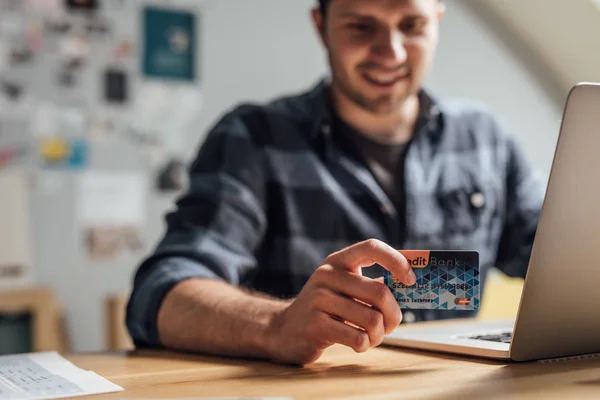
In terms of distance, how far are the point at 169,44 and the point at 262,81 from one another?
0.35m

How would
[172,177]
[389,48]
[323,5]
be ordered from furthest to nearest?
[172,177] → [323,5] → [389,48]

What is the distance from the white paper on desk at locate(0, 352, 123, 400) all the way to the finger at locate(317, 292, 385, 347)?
0.78ft

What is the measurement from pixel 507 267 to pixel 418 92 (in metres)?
0.41

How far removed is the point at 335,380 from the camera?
77cm

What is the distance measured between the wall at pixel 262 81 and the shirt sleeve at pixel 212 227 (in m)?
1.27

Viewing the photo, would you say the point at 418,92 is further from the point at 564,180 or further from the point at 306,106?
the point at 564,180

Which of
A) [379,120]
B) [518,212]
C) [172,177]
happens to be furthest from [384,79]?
[172,177]

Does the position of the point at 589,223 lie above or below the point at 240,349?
above

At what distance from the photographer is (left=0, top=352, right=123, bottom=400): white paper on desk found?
0.73 m

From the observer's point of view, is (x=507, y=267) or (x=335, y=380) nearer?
(x=335, y=380)

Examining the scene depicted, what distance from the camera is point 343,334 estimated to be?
33.1 inches

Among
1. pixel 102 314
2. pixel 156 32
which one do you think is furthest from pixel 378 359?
pixel 156 32

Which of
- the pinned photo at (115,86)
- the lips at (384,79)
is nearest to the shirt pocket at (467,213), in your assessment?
the lips at (384,79)

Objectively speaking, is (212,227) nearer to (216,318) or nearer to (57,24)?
(216,318)
